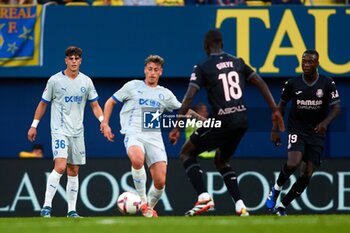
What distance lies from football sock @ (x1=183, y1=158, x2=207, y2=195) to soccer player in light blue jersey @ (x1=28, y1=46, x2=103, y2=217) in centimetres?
183

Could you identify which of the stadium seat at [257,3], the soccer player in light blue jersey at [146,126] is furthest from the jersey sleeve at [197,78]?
the stadium seat at [257,3]

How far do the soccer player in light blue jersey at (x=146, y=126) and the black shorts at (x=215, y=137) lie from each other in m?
1.09

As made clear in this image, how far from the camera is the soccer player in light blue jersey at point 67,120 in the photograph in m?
14.9

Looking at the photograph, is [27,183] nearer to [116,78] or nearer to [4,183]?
[4,183]

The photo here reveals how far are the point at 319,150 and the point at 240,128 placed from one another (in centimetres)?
189

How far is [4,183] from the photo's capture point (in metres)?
19.4

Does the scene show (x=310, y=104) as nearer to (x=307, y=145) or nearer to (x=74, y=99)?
(x=307, y=145)

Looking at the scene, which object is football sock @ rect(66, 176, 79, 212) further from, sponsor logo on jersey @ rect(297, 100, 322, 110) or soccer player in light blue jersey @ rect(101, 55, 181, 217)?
sponsor logo on jersey @ rect(297, 100, 322, 110)

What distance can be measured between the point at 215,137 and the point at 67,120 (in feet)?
7.68

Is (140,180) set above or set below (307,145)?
below

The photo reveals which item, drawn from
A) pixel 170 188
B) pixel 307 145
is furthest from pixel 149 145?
pixel 170 188

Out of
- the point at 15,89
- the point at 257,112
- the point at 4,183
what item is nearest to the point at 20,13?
the point at 15,89

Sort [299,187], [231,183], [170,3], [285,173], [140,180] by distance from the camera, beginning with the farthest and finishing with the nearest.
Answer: [170,3] → [299,187] → [285,173] → [140,180] → [231,183]

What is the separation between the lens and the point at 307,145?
15.0 metres
